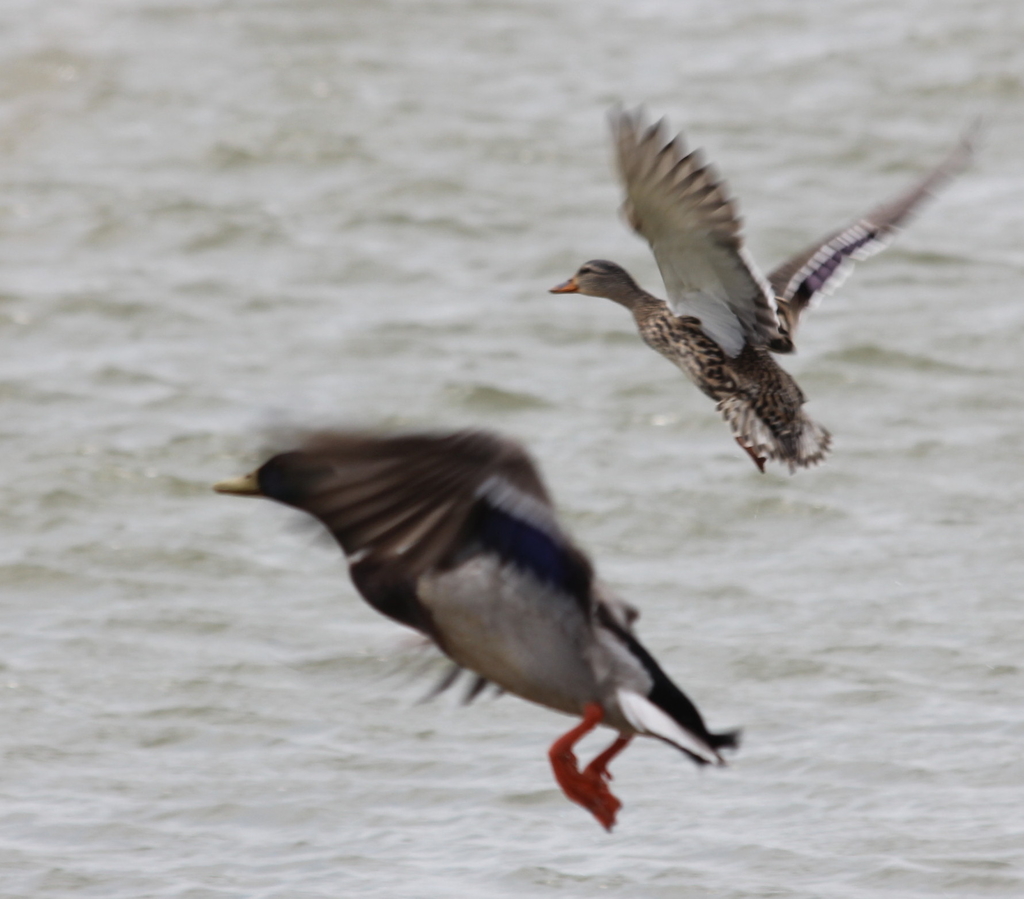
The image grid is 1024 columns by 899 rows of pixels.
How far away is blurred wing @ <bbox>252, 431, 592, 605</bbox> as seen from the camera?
423cm

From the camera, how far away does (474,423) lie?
32.3ft

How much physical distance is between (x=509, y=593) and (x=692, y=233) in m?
1.74

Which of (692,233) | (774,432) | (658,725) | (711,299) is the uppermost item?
(692,233)

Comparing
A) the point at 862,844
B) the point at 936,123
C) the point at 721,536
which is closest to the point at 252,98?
the point at 936,123

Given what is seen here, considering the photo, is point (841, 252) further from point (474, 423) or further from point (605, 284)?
point (474, 423)

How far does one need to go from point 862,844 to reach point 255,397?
186 inches

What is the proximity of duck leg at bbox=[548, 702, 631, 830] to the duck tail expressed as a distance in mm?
1695

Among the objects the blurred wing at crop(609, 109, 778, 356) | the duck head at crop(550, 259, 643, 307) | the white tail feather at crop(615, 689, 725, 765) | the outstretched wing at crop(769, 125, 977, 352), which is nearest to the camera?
the white tail feather at crop(615, 689, 725, 765)

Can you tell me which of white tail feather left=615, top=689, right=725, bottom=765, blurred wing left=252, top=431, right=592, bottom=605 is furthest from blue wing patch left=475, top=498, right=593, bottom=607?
white tail feather left=615, top=689, right=725, bottom=765

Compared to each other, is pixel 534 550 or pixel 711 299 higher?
pixel 711 299

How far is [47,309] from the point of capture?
1131 centimetres

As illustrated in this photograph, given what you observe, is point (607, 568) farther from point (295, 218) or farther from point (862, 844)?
point (295, 218)

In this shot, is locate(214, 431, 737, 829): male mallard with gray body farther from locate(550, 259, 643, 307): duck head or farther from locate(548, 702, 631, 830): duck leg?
locate(550, 259, 643, 307): duck head

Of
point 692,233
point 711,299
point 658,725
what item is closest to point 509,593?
point 658,725
